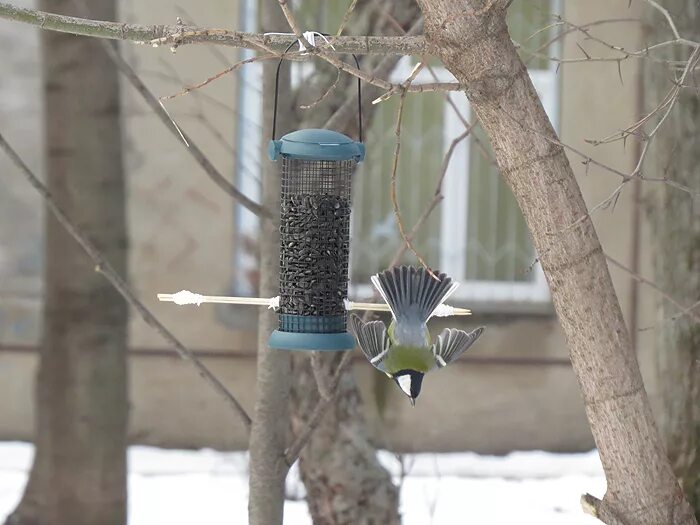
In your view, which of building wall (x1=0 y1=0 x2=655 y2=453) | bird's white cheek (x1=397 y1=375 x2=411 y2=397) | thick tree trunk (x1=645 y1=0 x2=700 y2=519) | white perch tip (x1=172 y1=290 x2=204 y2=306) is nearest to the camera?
white perch tip (x1=172 y1=290 x2=204 y2=306)

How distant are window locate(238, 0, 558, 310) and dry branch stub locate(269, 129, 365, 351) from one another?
354 centimetres

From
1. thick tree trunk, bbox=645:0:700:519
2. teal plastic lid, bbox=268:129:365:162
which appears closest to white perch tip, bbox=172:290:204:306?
teal plastic lid, bbox=268:129:365:162

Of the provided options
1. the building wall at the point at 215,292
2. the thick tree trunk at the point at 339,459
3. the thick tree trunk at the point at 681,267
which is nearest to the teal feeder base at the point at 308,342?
the thick tree trunk at the point at 681,267

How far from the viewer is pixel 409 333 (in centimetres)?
281

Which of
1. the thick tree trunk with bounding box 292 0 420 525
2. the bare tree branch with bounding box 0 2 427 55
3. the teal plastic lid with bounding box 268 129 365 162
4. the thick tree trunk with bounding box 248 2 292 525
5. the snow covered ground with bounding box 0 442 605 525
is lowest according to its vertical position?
the snow covered ground with bounding box 0 442 605 525

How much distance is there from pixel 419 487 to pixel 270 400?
369 centimetres

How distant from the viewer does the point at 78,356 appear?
4273 millimetres

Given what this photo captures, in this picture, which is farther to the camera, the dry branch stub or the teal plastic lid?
the dry branch stub

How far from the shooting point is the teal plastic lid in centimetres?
239

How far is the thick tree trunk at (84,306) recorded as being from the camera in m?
4.22

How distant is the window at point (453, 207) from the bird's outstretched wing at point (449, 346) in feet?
11.7

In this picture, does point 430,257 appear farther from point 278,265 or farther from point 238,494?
point 278,265

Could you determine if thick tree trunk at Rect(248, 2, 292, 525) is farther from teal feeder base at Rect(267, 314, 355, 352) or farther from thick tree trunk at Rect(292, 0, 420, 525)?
thick tree trunk at Rect(292, 0, 420, 525)

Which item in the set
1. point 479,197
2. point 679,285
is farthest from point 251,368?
point 679,285
